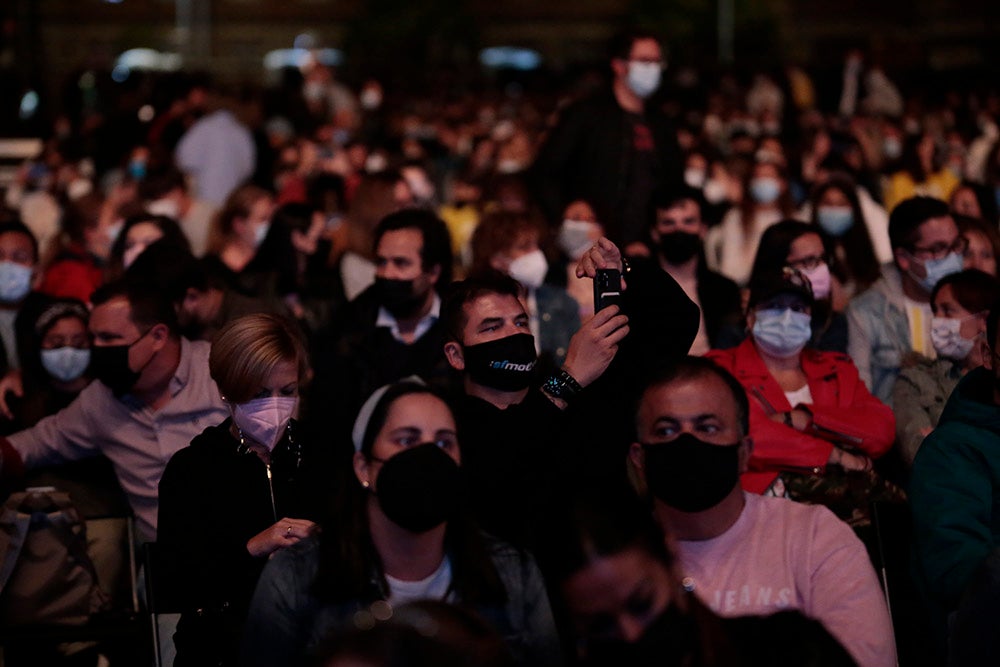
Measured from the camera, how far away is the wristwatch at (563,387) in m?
5.49

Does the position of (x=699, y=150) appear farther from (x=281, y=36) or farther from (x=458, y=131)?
(x=281, y=36)

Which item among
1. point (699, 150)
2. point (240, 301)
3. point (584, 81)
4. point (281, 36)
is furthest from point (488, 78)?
point (240, 301)

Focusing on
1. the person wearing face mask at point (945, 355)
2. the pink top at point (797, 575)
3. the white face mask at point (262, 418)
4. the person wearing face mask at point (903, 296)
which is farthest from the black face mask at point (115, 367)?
the person wearing face mask at point (903, 296)

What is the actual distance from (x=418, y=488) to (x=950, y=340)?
132 inches

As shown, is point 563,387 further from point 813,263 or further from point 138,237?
point 138,237

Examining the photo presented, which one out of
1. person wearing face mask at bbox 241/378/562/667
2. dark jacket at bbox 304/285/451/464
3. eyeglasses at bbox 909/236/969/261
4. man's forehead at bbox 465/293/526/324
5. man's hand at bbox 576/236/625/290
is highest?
man's hand at bbox 576/236/625/290

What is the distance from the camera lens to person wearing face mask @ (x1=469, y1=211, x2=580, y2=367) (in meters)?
8.48

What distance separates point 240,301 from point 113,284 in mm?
1611

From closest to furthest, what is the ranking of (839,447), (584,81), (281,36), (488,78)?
(839,447)
(584,81)
(488,78)
(281,36)

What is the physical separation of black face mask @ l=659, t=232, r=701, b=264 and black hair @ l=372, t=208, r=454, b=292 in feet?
3.76

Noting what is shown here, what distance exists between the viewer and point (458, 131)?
73.0 feet

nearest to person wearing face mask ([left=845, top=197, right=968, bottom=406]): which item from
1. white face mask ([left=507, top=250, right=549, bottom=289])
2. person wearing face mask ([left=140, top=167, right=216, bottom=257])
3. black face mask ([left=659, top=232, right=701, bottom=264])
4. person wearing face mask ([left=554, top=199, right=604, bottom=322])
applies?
black face mask ([left=659, top=232, right=701, bottom=264])

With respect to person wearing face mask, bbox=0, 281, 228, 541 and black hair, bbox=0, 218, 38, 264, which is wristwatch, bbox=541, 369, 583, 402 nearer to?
person wearing face mask, bbox=0, 281, 228, 541

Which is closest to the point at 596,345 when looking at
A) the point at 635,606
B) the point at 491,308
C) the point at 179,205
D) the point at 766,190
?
the point at 491,308
